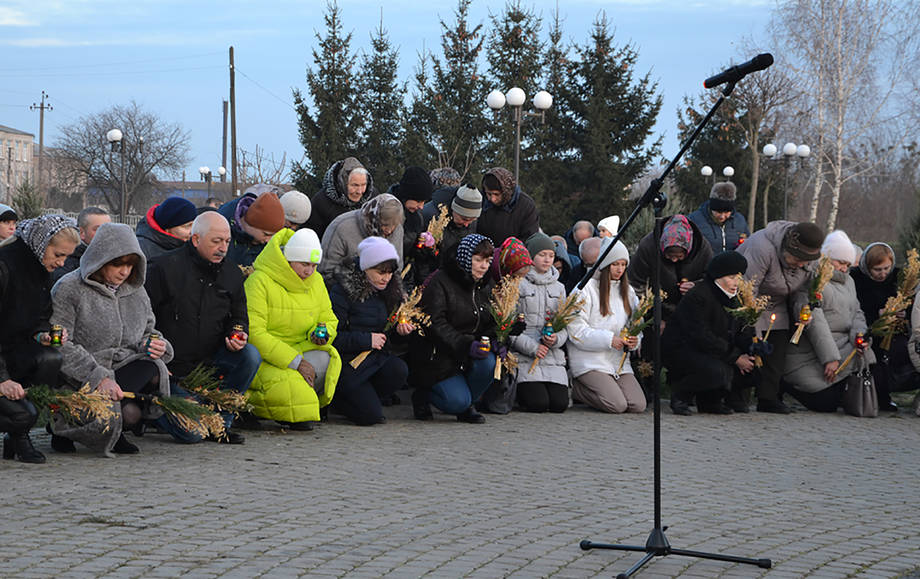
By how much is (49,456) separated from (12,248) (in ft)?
4.93

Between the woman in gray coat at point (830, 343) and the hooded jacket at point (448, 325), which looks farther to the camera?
the woman in gray coat at point (830, 343)

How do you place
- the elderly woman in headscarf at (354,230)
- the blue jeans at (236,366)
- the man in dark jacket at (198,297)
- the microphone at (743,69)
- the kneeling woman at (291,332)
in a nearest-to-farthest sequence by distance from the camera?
the microphone at (743,69), the man in dark jacket at (198,297), the blue jeans at (236,366), the kneeling woman at (291,332), the elderly woman in headscarf at (354,230)

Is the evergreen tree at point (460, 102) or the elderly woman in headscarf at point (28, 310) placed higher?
the evergreen tree at point (460, 102)

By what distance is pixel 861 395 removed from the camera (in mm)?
11859

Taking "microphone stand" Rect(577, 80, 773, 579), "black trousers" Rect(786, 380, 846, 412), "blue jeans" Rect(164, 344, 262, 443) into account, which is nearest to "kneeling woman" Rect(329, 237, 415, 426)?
"blue jeans" Rect(164, 344, 262, 443)

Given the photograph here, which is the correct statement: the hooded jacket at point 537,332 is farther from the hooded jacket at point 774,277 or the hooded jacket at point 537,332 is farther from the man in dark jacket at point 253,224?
the man in dark jacket at point 253,224

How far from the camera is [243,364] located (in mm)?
9203

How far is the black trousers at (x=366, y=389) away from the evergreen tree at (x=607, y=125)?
3612 centimetres

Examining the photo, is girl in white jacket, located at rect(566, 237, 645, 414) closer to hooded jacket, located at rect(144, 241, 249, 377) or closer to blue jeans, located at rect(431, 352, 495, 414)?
blue jeans, located at rect(431, 352, 495, 414)

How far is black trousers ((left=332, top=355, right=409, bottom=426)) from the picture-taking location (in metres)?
10.1

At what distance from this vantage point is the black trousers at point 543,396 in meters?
11.4

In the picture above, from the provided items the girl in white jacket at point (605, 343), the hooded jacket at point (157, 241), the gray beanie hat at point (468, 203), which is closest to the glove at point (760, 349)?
the girl in white jacket at point (605, 343)

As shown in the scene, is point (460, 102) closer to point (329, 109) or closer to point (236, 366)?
point (329, 109)

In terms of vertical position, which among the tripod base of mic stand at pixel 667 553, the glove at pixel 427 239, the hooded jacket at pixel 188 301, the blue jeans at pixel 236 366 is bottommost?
the tripod base of mic stand at pixel 667 553
